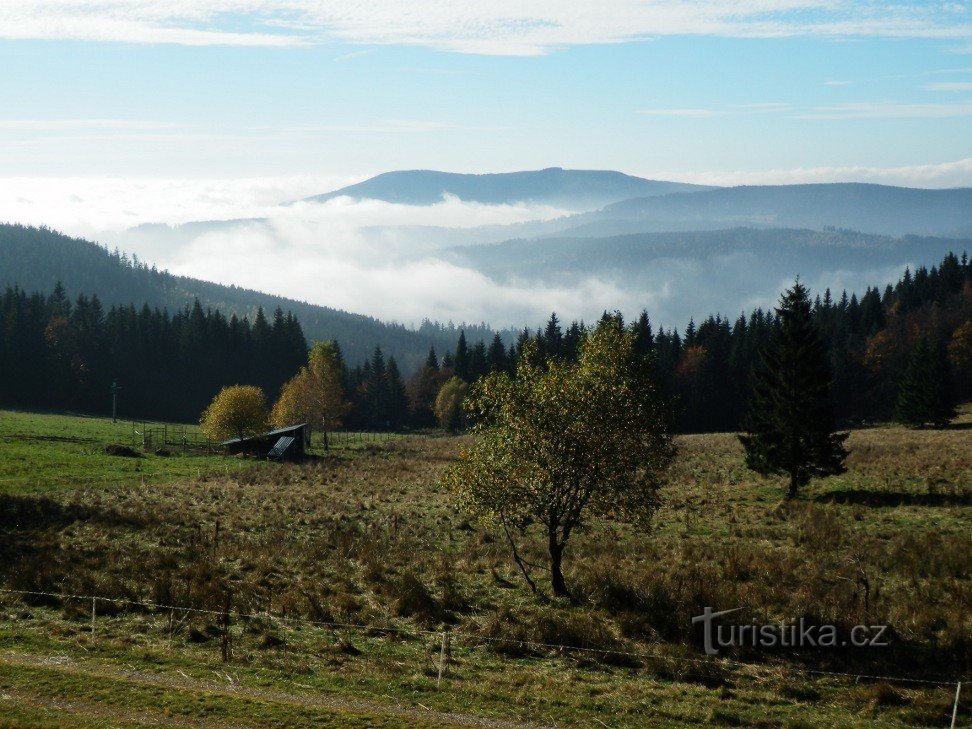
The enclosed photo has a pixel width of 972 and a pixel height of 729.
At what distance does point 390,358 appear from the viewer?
137m

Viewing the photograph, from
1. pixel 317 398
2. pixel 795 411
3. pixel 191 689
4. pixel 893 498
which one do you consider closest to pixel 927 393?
pixel 795 411

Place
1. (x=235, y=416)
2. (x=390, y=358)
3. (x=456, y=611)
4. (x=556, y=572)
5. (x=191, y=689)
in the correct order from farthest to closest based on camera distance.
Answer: (x=390, y=358) < (x=235, y=416) < (x=556, y=572) < (x=456, y=611) < (x=191, y=689)

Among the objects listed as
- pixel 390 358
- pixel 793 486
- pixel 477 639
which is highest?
pixel 390 358

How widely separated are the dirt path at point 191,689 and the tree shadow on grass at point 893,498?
29.6 meters

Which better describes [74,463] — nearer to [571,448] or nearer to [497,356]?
[571,448]

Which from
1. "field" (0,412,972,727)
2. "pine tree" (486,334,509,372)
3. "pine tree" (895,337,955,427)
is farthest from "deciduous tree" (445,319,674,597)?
"pine tree" (486,334,509,372)

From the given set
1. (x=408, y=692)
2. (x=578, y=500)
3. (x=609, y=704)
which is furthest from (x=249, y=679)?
(x=578, y=500)

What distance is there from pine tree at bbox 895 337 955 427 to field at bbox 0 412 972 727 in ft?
130

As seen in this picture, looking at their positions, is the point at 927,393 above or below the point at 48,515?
above

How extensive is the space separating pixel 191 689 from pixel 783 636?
1469 centimetres

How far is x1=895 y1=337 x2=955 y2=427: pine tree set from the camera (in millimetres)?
78938

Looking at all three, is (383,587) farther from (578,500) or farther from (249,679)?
(249,679)

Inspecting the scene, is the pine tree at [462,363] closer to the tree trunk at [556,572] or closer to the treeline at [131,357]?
the treeline at [131,357]

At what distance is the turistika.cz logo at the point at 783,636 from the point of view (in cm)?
2072
